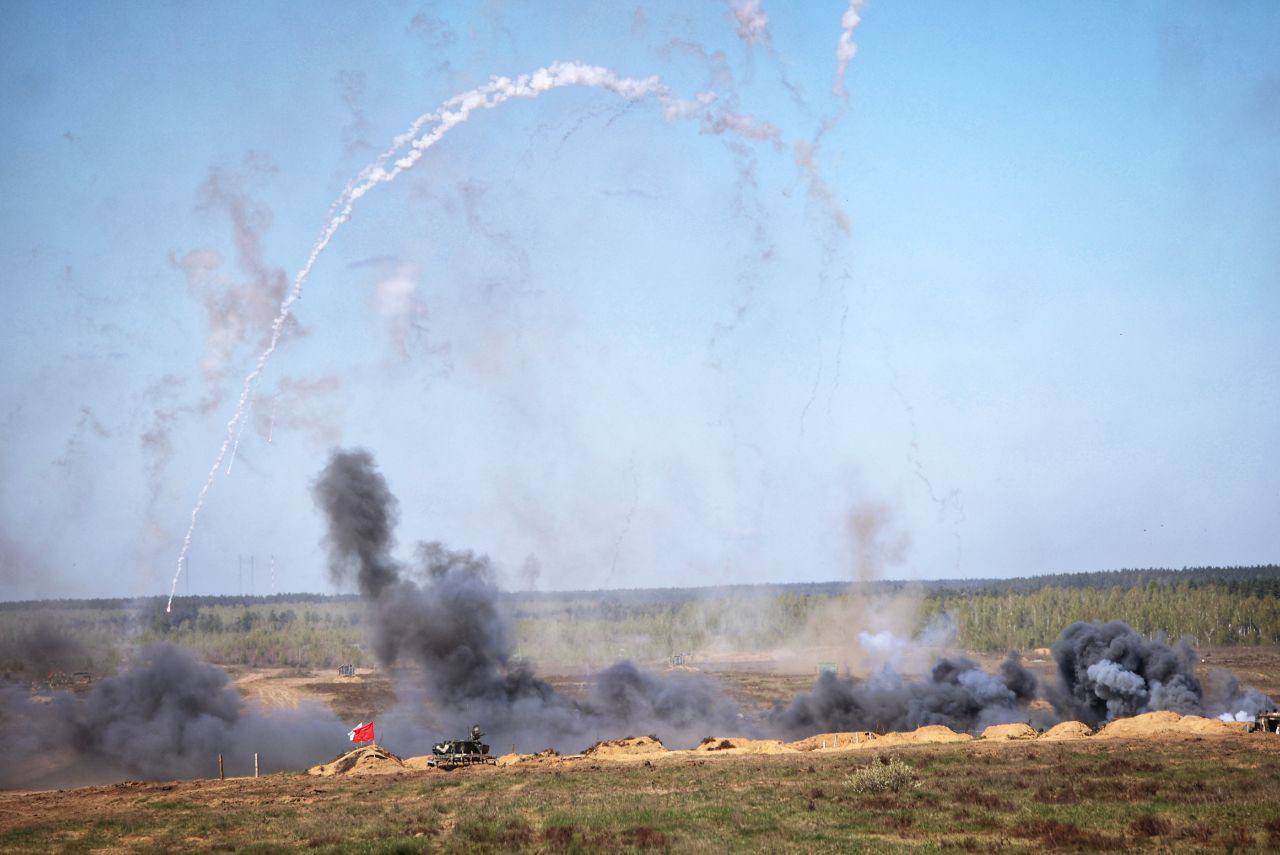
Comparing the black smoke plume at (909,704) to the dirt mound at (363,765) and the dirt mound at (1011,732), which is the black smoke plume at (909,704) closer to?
the dirt mound at (1011,732)

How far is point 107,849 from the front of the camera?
3966cm

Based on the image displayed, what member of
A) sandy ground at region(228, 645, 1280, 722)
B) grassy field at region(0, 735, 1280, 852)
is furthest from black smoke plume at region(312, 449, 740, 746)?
grassy field at region(0, 735, 1280, 852)

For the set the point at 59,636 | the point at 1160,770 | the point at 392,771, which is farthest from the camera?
the point at 59,636

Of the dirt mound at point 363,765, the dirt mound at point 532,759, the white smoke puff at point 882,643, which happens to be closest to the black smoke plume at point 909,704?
the white smoke puff at point 882,643

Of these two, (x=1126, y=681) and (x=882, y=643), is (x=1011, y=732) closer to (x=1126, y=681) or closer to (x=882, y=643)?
(x=1126, y=681)

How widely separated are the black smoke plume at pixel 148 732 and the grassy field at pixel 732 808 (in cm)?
1911

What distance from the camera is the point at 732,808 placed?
4259 centimetres

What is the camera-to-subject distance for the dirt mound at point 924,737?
235 feet

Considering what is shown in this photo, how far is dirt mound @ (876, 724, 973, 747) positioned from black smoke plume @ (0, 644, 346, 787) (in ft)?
132

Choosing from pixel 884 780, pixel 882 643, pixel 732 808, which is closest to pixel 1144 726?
pixel 884 780

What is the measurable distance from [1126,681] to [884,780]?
4799cm

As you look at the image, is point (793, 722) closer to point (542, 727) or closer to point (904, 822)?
point (542, 727)

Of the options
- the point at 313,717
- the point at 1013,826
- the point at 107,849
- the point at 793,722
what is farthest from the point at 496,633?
the point at 1013,826

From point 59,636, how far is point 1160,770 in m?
89.9
